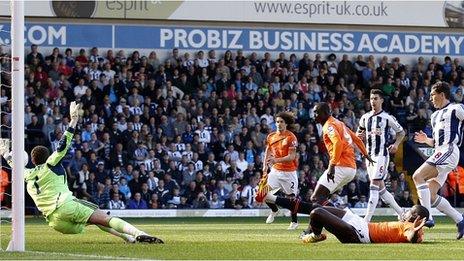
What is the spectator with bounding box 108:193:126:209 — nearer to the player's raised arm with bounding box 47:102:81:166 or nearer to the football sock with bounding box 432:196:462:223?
the football sock with bounding box 432:196:462:223

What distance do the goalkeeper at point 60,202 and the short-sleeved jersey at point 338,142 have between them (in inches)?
154

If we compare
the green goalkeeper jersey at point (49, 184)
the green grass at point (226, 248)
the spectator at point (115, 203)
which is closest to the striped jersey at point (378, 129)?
the green grass at point (226, 248)

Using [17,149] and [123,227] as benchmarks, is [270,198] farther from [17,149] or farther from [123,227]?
[17,149]

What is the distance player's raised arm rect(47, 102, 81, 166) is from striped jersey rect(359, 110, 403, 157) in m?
7.11

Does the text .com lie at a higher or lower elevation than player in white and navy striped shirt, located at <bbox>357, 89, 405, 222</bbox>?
higher

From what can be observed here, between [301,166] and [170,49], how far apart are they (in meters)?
6.67

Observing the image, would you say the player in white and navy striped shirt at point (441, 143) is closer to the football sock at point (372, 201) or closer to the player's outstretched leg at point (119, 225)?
the football sock at point (372, 201)

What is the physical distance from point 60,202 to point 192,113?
18.1 meters

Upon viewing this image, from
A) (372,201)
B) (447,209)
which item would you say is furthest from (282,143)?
(447,209)

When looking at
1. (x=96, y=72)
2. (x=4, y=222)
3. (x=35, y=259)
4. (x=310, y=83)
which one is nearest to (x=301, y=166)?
(x=310, y=83)

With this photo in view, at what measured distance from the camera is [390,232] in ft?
50.8

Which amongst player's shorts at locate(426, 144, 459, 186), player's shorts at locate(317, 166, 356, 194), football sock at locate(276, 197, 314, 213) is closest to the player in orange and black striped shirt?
football sock at locate(276, 197, 314, 213)

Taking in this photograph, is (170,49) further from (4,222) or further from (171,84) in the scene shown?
(4,222)

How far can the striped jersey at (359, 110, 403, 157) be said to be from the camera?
21297mm
